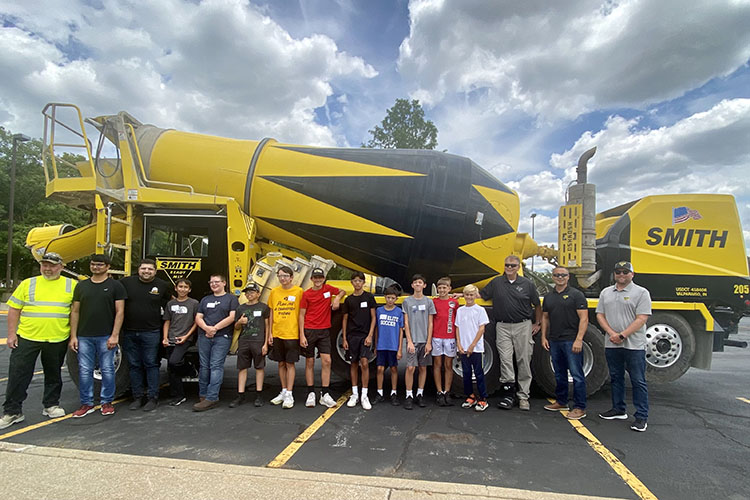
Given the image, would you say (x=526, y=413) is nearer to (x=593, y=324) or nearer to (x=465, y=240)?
(x=593, y=324)

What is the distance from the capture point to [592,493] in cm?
304

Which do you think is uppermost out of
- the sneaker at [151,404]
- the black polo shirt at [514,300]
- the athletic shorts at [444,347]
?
the black polo shirt at [514,300]

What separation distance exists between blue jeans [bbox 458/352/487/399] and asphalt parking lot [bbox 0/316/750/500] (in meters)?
0.26

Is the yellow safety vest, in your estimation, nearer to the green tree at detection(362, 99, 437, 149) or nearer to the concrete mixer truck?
the concrete mixer truck

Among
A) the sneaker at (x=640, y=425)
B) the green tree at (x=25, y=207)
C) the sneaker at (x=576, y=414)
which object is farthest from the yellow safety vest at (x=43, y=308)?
the green tree at (x=25, y=207)

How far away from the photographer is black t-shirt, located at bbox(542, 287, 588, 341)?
16.3 ft

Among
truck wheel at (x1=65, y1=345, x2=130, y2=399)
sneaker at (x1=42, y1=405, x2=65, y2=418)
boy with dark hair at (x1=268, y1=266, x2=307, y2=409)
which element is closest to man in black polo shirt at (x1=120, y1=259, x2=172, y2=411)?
truck wheel at (x1=65, y1=345, x2=130, y2=399)

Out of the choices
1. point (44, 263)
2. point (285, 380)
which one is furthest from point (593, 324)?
point (44, 263)

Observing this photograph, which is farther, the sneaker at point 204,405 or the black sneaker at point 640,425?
the sneaker at point 204,405

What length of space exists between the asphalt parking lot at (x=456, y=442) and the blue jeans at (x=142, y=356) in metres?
0.33

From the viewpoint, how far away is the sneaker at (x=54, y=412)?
4.66 meters

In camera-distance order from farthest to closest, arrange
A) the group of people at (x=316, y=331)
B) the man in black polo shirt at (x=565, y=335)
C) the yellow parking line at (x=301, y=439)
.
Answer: the man in black polo shirt at (x=565, y=335)
the group of people at (x=316, y=331)
the yellow parking line at (x=301, y=439)

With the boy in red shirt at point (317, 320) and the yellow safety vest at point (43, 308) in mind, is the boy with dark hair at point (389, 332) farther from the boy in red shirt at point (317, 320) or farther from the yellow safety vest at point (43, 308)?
the yellow safety vest at point (43, 308)

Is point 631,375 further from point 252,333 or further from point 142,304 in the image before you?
point 142,304
